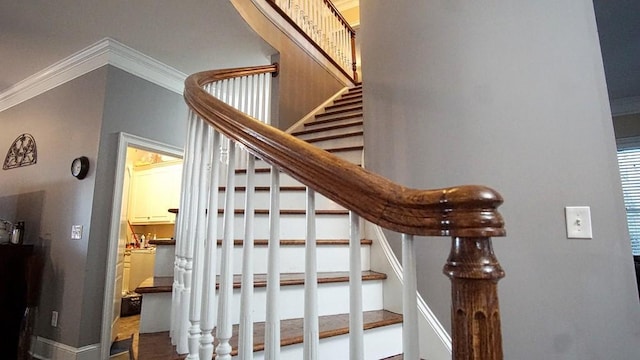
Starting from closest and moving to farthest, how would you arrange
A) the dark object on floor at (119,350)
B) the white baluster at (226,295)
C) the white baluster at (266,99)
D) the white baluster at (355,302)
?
the white baluster at (355,302) → the white baluster at (226,295) → the dark object on floor at (119,350) → the white baluster at (266,99)

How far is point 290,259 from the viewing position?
1724 millimetres

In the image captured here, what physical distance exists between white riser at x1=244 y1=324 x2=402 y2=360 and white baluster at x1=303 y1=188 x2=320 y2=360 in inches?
21.5

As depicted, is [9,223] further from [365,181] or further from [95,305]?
[365,181]

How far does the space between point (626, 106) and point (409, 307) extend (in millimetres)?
4920

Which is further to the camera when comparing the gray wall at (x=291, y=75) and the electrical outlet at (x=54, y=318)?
the gray wall at (x=291, y=75)

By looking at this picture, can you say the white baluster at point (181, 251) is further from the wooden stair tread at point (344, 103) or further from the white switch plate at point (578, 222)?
the wooden stair tread at point (344, 103)

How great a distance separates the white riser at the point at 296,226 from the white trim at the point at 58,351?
2.00m

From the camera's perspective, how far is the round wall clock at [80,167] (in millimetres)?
2908

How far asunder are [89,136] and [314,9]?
3.17 m

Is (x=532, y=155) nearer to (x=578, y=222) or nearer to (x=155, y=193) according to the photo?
(x=578, y=222)

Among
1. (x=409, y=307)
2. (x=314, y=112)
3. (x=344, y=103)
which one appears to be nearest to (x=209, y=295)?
(x=409, y=307)

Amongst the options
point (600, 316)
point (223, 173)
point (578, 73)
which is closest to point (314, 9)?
point (223, 173)

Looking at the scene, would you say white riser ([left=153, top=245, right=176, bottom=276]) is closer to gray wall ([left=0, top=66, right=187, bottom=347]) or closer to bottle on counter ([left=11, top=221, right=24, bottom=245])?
gray wall ([left=0, top=66, right=187, bottom=347])

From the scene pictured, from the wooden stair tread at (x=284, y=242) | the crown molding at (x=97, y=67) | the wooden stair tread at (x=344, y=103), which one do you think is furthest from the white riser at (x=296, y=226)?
the crown molding at (x=97, y=67)
